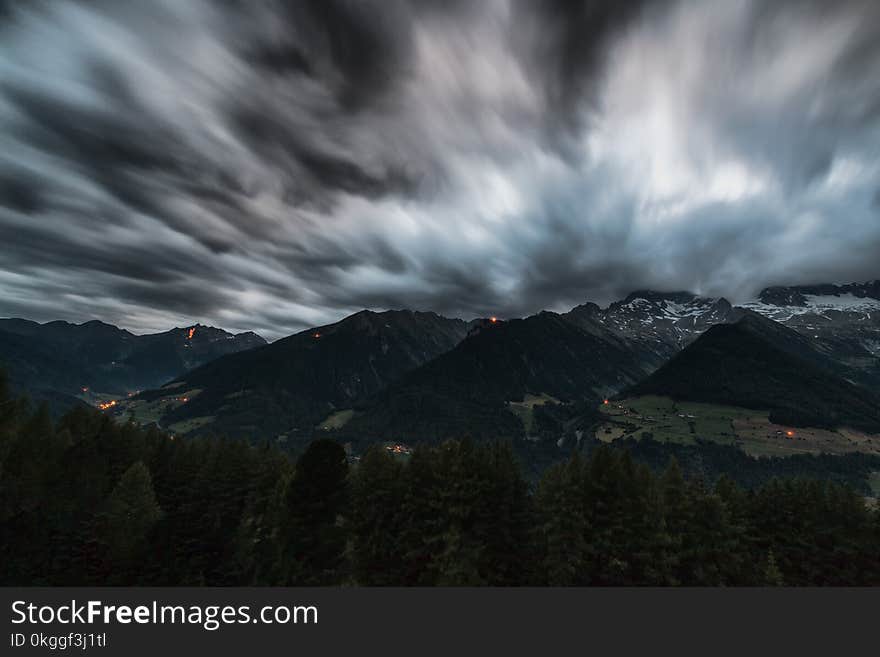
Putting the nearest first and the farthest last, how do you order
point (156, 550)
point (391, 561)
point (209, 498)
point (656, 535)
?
point (656, 535) → point (391, 561) → point (156, 550) → point (209, 498)

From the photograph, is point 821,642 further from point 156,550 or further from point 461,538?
point 156,550

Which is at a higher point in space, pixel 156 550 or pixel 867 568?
pixel 156 550

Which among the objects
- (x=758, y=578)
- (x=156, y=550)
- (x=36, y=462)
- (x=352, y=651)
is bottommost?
(x=758, y=578)

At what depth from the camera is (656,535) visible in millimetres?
40281

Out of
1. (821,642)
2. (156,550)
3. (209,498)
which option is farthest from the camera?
(209,498)

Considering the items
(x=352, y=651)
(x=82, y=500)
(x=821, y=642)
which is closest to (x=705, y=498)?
(x=821, y=642)

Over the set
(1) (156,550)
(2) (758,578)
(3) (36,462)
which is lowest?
(2) (758,578)

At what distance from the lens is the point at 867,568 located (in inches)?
1741

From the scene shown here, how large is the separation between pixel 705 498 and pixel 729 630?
26.0 m

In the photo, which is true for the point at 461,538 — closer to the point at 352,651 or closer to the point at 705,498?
the point at 352,651

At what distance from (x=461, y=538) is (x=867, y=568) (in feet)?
145

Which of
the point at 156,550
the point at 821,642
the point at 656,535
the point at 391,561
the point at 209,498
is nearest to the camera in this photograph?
the point at 821,642

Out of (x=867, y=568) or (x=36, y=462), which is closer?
(x=867, y=568)

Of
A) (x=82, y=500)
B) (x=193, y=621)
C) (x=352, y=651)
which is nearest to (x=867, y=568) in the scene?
(x=352, y=651)
